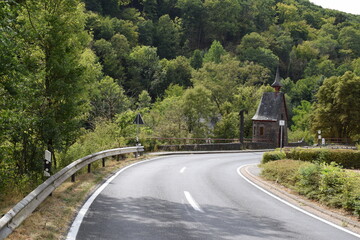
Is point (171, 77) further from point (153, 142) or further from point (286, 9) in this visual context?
point (286, 9)

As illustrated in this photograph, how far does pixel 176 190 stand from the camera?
11422 mm

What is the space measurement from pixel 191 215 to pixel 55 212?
3.07m

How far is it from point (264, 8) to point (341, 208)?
480 ft

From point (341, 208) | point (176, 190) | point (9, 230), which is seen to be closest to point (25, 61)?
point (176, 190)

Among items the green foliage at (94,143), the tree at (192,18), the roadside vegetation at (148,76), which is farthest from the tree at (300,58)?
the green foliage at (94,143)

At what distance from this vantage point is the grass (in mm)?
6133

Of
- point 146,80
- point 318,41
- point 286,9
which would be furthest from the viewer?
point 286,9

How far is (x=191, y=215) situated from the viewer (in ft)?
26.6

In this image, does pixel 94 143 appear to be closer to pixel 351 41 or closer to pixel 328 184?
pixel 328 184

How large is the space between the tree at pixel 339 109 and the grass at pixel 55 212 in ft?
153

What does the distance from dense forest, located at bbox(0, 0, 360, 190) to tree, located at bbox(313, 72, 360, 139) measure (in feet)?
0.49

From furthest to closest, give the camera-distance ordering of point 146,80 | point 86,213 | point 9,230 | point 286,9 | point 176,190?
point 286,9 < point 146,80 < point 176,190 < point 86,213 < point 9,230

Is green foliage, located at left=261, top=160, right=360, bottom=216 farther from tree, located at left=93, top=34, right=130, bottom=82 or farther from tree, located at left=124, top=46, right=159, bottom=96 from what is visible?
tree, located at left=124, top=46, right=159, bottom=96

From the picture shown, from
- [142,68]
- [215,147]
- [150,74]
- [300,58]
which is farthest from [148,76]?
[300,58]
